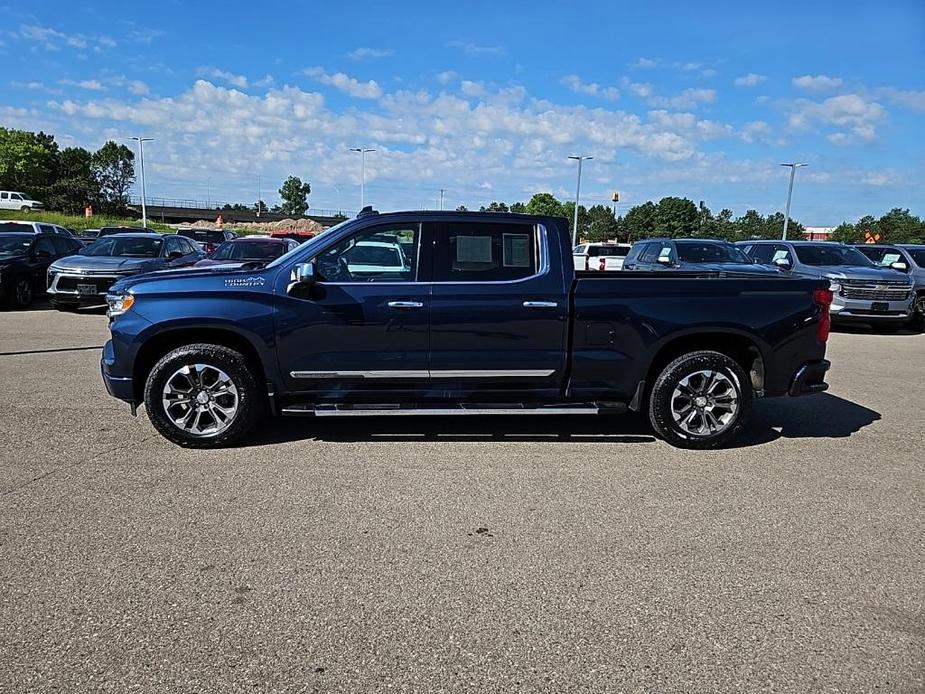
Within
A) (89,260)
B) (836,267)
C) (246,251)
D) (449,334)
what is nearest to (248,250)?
Result: (246,251)

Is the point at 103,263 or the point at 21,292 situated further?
the point at 21,292

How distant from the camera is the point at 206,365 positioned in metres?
5.31

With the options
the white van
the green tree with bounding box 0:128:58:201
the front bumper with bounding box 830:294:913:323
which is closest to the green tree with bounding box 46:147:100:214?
the green tree with bounding box 0:128:58:201

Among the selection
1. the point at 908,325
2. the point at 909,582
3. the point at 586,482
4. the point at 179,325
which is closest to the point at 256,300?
the point at 179,325

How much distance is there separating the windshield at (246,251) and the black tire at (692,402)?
9.79 m

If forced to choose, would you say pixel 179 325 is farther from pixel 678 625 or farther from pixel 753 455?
pixel 753 455

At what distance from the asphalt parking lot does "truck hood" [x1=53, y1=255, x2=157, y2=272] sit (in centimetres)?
777

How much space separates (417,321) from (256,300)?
1281 millimetres

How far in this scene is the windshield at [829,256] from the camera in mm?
14562

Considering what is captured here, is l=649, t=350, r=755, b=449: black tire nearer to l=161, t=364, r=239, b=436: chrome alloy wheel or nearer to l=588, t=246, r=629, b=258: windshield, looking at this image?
l=161, t=364, r=239, b=436: chrome alloy wheel

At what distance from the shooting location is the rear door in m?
5.36

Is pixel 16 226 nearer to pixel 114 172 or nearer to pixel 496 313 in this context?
pixel 496 313

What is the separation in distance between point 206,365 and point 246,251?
9203 mm

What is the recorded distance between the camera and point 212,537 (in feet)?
12.6
